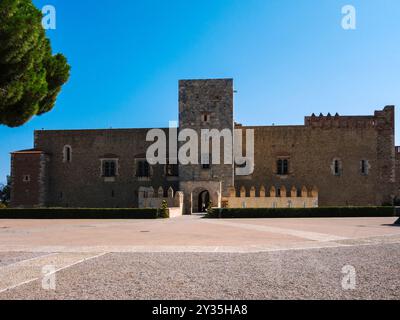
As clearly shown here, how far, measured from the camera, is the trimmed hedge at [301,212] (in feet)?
96.3

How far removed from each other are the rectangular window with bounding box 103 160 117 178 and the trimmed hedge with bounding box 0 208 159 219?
10.8 m

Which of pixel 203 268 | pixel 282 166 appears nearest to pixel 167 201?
pixel 282 166

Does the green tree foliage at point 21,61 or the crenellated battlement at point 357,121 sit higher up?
the crenellated battlement at point 357,121

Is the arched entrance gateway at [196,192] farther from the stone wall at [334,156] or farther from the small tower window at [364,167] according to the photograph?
the small tower window at [364,167]

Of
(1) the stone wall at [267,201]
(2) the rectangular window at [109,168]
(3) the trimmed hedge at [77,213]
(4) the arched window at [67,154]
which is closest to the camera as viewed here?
(3) the trimmed hedge at [77,213]

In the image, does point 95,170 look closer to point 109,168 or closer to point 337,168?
point 109,168

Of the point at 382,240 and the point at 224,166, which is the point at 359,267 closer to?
the point at 382,240

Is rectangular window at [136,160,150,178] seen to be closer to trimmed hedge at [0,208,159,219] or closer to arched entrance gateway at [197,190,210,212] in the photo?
arched entrance gateway at [197,190,210,212]

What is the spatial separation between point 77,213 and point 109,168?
38.0 feet

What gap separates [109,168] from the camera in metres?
41.6

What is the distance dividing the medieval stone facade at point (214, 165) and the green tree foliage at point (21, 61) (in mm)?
23712

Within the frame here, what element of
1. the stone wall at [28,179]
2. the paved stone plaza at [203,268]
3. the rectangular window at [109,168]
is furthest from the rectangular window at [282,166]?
the paved stone plaza at [203,268]

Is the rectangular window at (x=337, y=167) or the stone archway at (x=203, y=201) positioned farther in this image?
the rectangular window at (x=337, y=167)

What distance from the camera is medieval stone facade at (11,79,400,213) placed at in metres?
37.9
